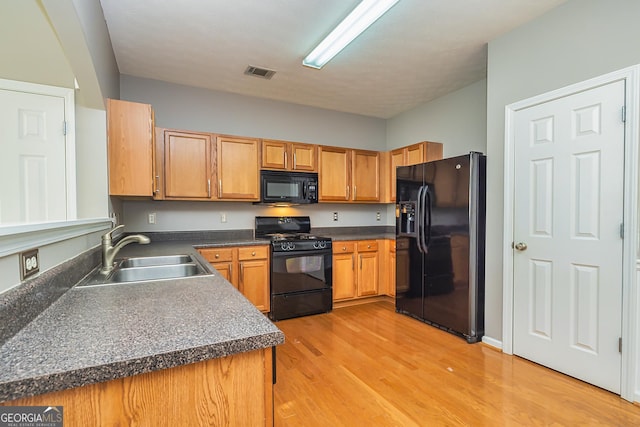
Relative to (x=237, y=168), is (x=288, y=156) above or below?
above

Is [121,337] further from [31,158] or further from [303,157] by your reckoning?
[303,157]

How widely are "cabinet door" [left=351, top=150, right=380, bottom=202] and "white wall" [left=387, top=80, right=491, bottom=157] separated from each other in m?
0.57

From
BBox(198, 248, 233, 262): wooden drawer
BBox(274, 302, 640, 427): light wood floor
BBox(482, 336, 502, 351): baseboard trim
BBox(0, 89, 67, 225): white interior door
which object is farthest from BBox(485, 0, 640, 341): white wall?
BBox(0, 89, 67, 225): white interior door

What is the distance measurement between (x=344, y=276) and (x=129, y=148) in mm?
2607

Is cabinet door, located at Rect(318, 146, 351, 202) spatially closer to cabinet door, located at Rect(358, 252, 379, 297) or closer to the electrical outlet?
cabinet door, located at Rect(358, 252, 379, 297)

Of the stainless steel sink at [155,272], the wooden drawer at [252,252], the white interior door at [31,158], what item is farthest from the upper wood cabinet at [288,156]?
the white interior door at [31,158]

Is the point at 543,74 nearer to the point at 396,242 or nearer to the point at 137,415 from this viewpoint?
the point at 396,242

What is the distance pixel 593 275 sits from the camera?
202 centimetres

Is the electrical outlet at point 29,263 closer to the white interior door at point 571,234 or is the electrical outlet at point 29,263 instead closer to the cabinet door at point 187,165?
the cabinet door at point 187,165

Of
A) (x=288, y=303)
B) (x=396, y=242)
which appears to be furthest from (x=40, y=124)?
(x=396, y=242)

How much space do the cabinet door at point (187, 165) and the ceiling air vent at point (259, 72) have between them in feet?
2.69

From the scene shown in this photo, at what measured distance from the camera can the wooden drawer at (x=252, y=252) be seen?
10.6 feet

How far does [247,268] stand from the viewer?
325 centimetres

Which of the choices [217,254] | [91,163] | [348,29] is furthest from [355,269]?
[91,163]
